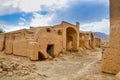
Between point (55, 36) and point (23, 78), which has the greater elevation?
point (55, 36)

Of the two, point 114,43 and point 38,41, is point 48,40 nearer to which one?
point 38,41

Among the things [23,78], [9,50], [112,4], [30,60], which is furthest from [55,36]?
[112,4]

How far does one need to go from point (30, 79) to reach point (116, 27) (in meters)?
6.45

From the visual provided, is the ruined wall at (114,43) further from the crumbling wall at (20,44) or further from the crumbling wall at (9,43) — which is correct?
the crumbling wall at (9,43)

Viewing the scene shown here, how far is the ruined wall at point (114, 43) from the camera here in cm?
952

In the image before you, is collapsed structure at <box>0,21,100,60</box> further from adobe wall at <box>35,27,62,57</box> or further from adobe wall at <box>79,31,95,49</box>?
adobe wall at <box>79,31,95,49</box>

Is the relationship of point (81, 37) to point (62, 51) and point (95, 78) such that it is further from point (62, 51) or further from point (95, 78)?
point (95, 78)

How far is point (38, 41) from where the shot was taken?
61.3 ft

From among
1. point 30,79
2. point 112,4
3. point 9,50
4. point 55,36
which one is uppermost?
point 112,4

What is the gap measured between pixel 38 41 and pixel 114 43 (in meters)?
10.6

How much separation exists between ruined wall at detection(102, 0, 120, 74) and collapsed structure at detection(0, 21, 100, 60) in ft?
30.3

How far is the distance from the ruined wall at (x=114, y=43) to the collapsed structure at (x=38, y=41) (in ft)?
30.3

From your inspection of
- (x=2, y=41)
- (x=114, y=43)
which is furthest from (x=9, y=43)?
(x=114, y=43)

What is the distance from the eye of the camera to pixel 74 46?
2692cm
